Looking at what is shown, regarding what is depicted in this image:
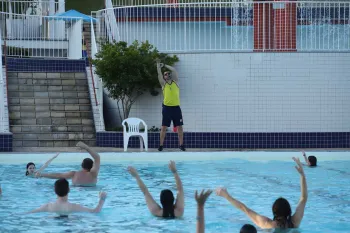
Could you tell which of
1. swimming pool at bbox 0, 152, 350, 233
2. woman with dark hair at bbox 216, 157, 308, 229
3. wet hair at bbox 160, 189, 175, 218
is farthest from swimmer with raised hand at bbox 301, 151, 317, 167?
woman with dark hair at bbox 216, 157, 308, 229

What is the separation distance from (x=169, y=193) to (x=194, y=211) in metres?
1.81

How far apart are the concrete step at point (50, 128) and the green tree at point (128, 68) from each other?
0.98 metres

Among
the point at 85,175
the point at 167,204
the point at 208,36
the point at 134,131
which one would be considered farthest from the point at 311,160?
the point at 167,204

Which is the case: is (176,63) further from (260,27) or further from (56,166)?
(56,166)

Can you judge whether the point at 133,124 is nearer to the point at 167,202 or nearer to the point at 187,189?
the point at 187,189

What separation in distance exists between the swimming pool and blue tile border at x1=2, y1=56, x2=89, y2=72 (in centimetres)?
592

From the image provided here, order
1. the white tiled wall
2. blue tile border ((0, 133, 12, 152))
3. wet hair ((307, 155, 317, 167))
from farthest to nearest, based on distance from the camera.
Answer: the white tiled wall
blue tile border ((0, 133, 12, 152))
wet hair ((307, 155, 317, 167))

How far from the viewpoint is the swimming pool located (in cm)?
1043

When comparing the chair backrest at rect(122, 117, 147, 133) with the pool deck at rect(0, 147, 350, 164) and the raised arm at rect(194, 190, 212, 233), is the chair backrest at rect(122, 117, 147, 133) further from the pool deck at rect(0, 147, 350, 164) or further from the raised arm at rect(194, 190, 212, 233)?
the raised arm at rect(194, 190, 212, 233)

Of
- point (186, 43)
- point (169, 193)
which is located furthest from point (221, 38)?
point (169, 193)

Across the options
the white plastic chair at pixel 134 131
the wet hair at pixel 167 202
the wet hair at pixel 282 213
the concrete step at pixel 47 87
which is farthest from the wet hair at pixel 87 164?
the concrete step at pixel 47 87

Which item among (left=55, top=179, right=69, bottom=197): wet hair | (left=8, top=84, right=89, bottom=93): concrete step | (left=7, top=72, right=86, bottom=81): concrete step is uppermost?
(left=7, top=72, right=86, bottom=81): concrete step

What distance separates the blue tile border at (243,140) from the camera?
19328mm

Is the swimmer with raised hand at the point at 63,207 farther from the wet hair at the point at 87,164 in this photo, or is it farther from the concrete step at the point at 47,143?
the concrete step at the point at 47,143
